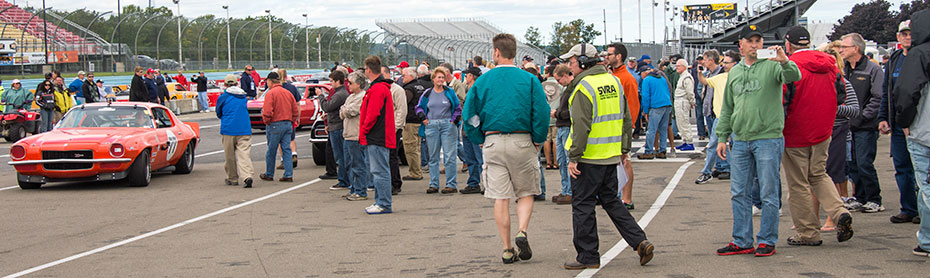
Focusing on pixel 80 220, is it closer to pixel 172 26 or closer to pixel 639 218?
pixel 639 218

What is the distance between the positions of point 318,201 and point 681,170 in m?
5.60

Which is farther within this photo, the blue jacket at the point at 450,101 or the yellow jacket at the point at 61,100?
the yellow jacket at the point at 61,100

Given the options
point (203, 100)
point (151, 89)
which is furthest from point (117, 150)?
point (203, 100)

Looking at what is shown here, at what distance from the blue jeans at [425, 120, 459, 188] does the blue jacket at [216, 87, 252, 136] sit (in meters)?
2.95

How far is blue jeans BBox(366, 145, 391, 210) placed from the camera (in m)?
10.1

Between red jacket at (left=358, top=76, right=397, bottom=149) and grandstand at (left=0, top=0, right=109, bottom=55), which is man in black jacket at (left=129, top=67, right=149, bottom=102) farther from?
grandstand at (left=0, top=0, right=109, bottom=55)

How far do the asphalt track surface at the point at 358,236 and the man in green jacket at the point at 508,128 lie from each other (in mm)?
487

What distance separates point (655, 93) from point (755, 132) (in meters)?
7.86

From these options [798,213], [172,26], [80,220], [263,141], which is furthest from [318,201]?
[172,26]

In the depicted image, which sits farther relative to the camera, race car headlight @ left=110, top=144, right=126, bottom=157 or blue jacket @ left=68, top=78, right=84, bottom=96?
blue jacket @ left=68, top=78, right=84, bottom=96

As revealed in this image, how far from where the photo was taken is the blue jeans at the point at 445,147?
38.5 ft

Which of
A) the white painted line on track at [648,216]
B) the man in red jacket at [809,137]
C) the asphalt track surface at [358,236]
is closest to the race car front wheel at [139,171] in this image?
the asphalt track surface at [358,236]

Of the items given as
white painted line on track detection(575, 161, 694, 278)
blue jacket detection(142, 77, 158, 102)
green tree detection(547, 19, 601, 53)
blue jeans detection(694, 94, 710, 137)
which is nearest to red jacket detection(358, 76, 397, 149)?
white painted line on track detection(575, 161, 694, 278)

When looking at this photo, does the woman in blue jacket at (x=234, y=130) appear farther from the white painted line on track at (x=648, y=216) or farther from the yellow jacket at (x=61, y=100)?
the yellow jacket at (x=61, y=100)
